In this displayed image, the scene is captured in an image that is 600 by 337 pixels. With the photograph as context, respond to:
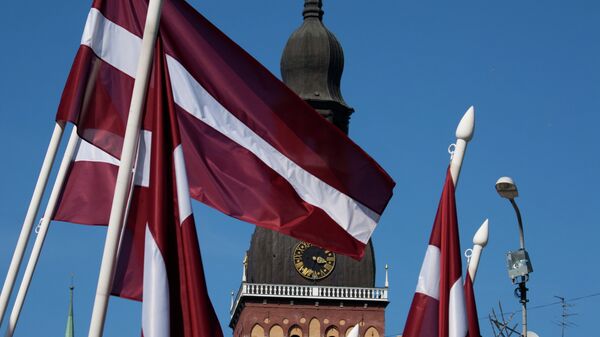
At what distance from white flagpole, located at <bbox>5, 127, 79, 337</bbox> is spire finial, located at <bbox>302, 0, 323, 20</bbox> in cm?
8745

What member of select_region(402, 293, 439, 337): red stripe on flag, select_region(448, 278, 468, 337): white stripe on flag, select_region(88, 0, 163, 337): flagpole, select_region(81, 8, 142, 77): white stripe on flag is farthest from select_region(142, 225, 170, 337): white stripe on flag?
select_region(448, 278, 468, 337): white stripe on flag

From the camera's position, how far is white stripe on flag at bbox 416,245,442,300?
56.4 ft

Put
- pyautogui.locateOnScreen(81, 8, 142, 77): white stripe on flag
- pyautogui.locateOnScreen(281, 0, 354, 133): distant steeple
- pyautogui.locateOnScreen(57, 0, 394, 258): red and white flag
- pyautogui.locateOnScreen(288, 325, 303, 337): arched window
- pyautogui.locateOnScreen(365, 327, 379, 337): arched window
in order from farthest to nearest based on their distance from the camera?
pyautogui.locateOnScreen(281, 0, 354, 133): distant steeple → pyautogui.locateOnScreen(288, 325, 303, 337): arched window → pyautogui.locateOnScreen(365, 327, 379, 337): arched window → pyautogui.locateOnScreen(57, 0, 394, 258): red and white flag → pyautogui.locateOnScreen(81, 8, 142, 77): white stripe on flag

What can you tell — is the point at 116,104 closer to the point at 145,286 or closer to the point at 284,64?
the point at 145,286

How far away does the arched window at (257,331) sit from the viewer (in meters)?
97.3

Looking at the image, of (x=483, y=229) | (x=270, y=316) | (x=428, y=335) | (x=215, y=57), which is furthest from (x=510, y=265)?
(x=270, y=316)

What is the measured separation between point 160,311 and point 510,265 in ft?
53.6

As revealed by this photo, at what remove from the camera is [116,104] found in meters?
15.2

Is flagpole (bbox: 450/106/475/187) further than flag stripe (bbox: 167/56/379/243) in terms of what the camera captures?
Yes

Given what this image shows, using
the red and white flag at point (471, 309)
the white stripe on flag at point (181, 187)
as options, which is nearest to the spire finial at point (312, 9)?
the red and white flag at point (471, 309)

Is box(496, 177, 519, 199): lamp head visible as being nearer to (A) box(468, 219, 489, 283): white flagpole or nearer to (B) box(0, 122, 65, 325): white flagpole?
(A) box(468, 219, 489, 283): white flagpole

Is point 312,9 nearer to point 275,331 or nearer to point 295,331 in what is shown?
point 295,331

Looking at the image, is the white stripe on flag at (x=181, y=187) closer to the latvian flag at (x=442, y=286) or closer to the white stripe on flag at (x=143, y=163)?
the white stripe on flag at (x=143, y=163)

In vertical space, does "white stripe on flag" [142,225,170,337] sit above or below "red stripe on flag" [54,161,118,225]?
below
